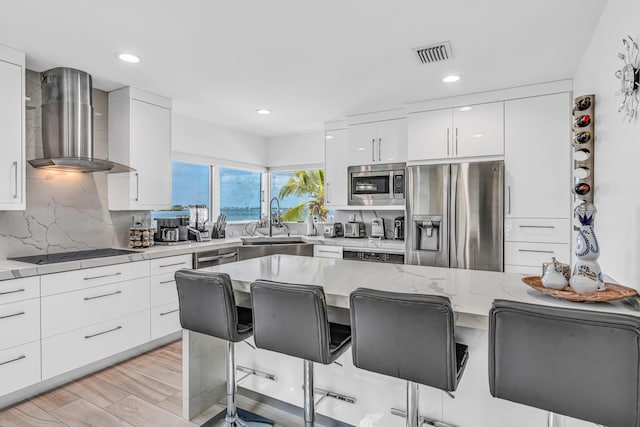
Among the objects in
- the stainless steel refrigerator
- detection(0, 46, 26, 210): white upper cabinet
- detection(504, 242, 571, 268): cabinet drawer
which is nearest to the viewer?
detection(0, 46, 26, 210): white upper cabinet

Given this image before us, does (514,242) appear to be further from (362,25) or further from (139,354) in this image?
(139,354)

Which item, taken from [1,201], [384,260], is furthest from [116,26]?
[384,260]

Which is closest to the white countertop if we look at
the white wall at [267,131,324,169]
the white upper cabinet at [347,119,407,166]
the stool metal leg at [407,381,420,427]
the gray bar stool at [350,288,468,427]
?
the gray bar stool at [350,288,468,427]

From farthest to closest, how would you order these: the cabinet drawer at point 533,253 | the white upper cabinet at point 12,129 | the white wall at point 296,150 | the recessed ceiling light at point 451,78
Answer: the white wall at point 296,150, the cabinet drawer at point 533,253, the recessed ceiling light at point 451,78, the white upper cabinet at point 12,129

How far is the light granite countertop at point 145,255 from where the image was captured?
2326mm

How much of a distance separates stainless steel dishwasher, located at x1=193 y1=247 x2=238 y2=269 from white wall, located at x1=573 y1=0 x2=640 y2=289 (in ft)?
10.5

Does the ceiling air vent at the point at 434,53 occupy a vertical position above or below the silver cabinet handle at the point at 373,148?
above

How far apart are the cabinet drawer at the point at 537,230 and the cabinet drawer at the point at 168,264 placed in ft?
9.85

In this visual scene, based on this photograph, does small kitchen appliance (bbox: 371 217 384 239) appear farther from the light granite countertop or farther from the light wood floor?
the light wood floor

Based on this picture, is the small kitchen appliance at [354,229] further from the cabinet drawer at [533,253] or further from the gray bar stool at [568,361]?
the gray bar stool at [568,361]

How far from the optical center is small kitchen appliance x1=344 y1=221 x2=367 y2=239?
4.44 meters

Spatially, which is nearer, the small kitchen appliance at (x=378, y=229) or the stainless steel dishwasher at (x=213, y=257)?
the stainless steel dishwasher at (x=213, y=257)

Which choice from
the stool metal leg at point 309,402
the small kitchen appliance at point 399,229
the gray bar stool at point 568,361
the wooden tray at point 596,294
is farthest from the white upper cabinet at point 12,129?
the small kitchen appliance at point 399,229

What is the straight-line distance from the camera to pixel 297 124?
468cm
